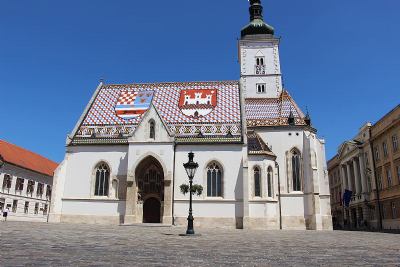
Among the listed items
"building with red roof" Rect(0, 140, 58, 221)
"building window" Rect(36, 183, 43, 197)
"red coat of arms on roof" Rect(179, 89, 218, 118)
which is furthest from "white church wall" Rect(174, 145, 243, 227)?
"building window" Rect(36, 183, 43, 197)

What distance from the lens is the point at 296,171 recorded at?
3722 centimetres

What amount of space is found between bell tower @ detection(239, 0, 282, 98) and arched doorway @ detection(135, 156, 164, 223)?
18.2 m

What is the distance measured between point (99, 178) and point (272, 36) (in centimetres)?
3123

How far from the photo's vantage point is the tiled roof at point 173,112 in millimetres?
37250

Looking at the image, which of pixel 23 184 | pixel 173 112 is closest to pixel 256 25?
pixel 173 112

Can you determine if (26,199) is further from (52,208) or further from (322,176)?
(322,176)

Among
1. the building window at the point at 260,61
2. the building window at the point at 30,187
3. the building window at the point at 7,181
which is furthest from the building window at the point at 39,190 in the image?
the building window at the point at 260,61

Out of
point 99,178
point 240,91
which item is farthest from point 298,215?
point 99,178

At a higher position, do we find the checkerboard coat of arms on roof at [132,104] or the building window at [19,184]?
the checkerboard coat of arms on roof at [132,104]

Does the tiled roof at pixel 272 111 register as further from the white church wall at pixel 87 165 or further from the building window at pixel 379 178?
the white church wall at pixel 87 165

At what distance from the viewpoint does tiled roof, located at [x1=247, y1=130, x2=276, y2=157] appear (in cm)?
3534

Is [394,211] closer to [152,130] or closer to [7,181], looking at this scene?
[152,130]

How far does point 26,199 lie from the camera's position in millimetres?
49594

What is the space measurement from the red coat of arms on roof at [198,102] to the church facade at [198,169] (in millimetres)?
113
